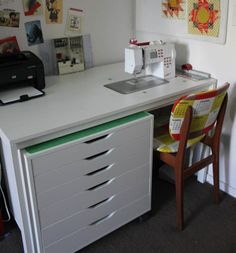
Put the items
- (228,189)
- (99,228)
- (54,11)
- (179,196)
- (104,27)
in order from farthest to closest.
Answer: (104,27)
(228,189)
(54,11)
(179,196)
(99,228)

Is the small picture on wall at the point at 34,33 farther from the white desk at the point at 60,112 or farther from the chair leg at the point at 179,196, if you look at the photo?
the chair leg at the point at 179,196

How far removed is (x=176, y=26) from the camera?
205 centimetres

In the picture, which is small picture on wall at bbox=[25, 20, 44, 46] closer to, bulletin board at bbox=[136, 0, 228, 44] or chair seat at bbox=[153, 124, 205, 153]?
bulletin board at bbox=[136, 0, 228, 44]

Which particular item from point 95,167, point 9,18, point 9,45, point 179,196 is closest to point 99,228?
point 95,167

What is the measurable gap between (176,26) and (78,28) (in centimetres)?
63

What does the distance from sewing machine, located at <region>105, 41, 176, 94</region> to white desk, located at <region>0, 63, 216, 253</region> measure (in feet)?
0.21

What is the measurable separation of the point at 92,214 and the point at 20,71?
80 cm

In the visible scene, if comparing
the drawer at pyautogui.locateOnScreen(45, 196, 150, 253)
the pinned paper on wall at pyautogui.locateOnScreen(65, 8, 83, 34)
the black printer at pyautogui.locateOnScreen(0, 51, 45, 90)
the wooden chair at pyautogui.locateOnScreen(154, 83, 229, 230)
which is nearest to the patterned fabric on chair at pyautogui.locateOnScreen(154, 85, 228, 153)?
the wooden chair at pyautogui.locateOnScreen(154, 83, 229, 230)

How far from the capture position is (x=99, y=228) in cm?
165

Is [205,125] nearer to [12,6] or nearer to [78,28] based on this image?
[78,28]

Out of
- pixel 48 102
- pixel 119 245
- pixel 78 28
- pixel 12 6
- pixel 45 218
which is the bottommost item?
pixel 119 245

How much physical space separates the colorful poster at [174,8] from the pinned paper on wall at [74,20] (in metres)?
0.54

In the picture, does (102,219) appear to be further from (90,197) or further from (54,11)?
(54,11)

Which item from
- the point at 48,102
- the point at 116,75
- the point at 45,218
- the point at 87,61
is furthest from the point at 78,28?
the point at 45,218
